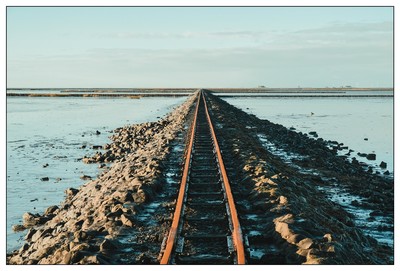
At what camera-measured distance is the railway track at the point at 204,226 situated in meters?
6.16

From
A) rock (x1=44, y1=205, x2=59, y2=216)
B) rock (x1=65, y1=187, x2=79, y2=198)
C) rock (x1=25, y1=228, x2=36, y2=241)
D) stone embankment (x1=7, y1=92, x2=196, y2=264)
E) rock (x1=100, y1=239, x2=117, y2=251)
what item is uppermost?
rock (x1=100, y1=239, x2=117, y2=251)

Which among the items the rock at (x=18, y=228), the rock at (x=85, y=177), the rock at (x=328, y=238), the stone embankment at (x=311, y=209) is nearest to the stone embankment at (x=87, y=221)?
the rock at (x=18, y=228)

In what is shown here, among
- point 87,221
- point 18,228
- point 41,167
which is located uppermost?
point 87,221

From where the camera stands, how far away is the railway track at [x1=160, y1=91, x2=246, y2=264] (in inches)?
243

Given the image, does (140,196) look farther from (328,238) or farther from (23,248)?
(328,238)

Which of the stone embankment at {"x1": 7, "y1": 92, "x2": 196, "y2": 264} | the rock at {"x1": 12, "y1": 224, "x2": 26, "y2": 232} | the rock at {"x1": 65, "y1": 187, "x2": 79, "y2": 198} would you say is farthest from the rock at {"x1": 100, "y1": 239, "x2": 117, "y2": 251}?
the rock at {"x1": 65, "y1": 187, "x2": 79, "y2": 198}

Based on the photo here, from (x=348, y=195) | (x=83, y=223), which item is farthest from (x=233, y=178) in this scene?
(x=83, y=223)

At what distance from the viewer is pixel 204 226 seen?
7566 mm

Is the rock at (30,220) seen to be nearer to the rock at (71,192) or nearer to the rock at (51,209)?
the rock at (51,209)

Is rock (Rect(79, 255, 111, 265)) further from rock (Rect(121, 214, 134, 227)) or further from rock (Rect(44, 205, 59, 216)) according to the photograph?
rock (Rect(44, 205, 59, 216))

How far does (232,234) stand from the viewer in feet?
22.7

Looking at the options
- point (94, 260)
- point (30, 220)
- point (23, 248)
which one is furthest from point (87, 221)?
point (94, 260)

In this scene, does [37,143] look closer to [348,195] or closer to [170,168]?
[170,168]
